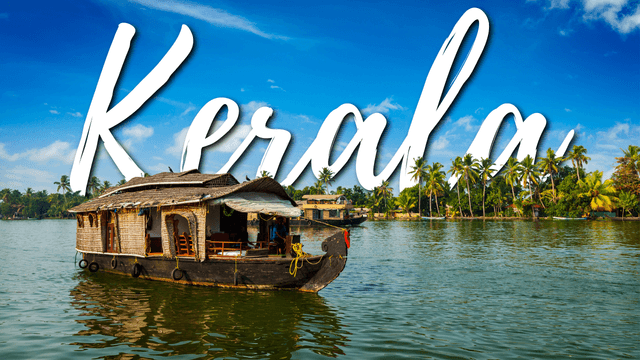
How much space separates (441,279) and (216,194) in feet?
29.7

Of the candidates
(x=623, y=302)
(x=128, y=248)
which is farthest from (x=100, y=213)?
(x=623, y=302)

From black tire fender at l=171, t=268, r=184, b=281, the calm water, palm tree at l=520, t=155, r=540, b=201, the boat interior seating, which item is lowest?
the calm water

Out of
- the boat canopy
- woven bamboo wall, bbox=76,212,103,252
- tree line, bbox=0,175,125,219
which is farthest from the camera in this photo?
tree line, bbox=0,175,125,219

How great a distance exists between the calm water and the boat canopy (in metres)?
2.51

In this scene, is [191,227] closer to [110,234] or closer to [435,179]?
[110,234]

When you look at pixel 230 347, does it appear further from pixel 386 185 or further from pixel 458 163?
pixel 386 185

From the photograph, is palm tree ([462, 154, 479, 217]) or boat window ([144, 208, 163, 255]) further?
palm tree ([462, 154, 479, 217])

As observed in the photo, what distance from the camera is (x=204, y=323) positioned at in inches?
386

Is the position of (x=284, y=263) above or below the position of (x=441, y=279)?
above

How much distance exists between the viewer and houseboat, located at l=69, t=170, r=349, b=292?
12359 millimetres

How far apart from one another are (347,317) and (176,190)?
7.90 m

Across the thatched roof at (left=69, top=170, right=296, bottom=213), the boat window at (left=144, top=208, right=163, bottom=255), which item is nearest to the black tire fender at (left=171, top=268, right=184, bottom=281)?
the boat window at (left=144, top=208, right=163, bottom=255)

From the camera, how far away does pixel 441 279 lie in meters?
15.9

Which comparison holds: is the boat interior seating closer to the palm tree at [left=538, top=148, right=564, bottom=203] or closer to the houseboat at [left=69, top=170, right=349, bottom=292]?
the houseboat at [left=69, top=170, right=349, bottom=292]
